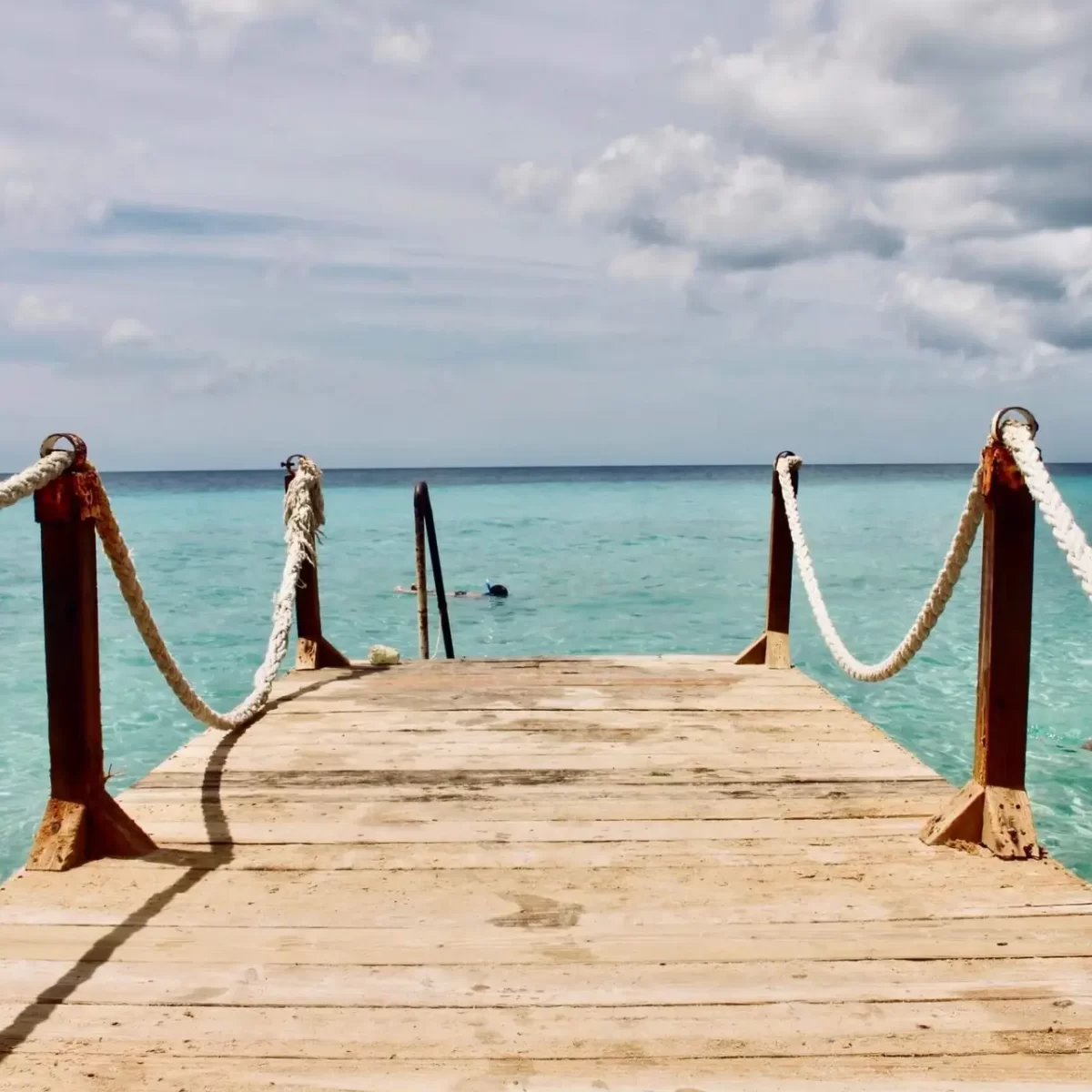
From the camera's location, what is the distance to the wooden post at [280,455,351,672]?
5.82 m

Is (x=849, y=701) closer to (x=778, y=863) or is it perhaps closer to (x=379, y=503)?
(x=778, y=863)

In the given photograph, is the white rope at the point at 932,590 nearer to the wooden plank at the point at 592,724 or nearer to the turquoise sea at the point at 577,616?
the wooden plank at the point at 592,724

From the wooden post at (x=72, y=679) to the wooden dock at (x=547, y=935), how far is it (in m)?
0.15

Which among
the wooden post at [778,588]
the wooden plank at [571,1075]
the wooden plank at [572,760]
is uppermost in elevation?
the wooden post at [778,588]

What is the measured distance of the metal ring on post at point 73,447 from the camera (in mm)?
2955

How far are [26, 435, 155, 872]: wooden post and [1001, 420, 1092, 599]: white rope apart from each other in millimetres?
2827

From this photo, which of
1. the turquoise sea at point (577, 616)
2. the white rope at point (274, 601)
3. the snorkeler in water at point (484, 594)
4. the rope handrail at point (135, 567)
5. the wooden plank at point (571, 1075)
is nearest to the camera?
the wooden plank at point (571, 1075)

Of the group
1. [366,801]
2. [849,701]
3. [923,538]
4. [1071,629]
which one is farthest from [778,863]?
[923,538]

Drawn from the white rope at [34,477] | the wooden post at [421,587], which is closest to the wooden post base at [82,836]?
the white rope at [34,477]

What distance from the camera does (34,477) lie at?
273 centimetres

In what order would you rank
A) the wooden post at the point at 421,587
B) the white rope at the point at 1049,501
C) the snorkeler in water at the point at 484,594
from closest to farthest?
the white rope at the point at 1049,501
the wooden post at the point at 421,587
the snorkeler in water at the point at 484,594

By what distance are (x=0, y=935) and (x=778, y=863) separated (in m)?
2.31

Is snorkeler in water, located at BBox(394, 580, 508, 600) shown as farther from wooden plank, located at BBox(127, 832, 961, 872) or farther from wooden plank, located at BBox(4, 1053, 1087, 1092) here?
wooden plank, located at BBox(4, 1053, 1087, 1092)

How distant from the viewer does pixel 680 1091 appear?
6.25ft
